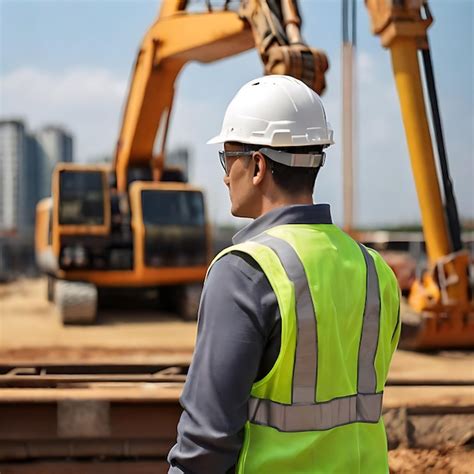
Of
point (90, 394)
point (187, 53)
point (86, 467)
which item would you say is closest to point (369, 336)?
point (90, 394)

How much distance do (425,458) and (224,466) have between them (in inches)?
112

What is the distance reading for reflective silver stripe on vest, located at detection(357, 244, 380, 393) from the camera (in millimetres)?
1638

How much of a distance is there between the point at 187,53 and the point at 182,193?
7.12 ft

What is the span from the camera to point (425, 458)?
400 cm

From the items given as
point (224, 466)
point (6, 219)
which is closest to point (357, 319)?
point (224, 466)

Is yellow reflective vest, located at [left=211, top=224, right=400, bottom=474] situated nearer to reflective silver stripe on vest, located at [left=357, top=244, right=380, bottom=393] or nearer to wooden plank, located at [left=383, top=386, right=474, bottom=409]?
reflective silver stripe on vest, located at [left=357, top=244, right=380, bottom=393]

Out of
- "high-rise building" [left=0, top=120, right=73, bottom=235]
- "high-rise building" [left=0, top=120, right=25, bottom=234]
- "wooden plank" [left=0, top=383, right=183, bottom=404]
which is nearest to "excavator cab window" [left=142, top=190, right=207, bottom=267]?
"wooden plank" [left=0, top=383, right=183, bottom=404]

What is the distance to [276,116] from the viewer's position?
5.25 ft

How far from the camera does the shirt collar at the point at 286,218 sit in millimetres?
1574

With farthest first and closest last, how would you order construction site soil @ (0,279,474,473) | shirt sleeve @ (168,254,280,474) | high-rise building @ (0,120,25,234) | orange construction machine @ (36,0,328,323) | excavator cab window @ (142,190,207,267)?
1. high-rise building @ (0,120,25,234)
2. excavator cab window @ (142,190,207,267)
3. orange construction machine @ (36,0,328,323)
4. construction site soil @ (0,279,474,473)
5. shirt sleeve @ (168,254,280,474)

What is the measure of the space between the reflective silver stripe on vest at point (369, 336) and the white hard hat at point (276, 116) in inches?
12.8

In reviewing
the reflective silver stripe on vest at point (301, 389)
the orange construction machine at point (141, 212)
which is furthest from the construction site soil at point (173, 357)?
the reflective silver stripe on vest at point (301, 389)

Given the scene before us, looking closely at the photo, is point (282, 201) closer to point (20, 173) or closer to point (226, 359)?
point (226, 359)

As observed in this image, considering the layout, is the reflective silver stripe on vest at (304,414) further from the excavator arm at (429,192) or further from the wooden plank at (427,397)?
the excavator arm at (429,192)
